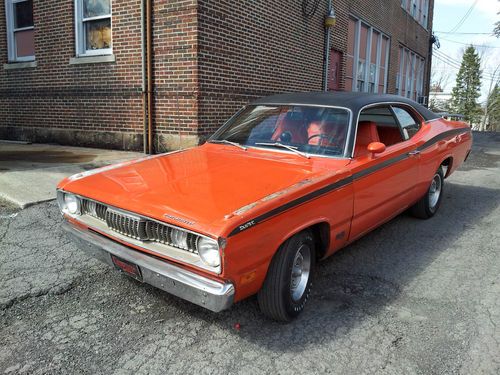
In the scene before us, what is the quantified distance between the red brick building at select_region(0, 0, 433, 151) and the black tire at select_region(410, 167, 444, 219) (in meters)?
4.09

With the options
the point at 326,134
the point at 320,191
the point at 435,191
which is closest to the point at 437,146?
the point at 435,191

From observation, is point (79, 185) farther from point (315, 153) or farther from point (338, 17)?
point (338, 17)

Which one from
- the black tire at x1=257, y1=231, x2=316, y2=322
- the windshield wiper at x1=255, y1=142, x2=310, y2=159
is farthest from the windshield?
the black tire at x1=257, y1=231, x2=316, y2=322

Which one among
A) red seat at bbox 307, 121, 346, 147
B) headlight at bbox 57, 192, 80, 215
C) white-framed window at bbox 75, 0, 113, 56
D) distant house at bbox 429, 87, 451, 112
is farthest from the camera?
distant house at bbox 429, 87, 451, 112

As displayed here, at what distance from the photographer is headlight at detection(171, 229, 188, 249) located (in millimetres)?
2537

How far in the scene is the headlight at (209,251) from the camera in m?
2.37

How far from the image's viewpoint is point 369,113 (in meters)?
4.24

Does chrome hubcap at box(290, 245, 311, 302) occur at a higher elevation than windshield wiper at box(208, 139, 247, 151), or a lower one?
lower

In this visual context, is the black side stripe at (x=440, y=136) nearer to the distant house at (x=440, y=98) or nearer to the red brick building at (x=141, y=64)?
the red brick building at (x=141, y=64)

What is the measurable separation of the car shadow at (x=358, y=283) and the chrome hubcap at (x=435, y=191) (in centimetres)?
18

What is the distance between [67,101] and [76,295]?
23.7 feet

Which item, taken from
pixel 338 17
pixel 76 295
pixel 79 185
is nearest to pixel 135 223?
pixel 79 185

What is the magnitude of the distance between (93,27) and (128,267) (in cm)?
761

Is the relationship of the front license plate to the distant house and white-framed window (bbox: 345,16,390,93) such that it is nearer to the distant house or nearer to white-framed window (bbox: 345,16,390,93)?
white-framed window (bbox: 345,16,390,93)
